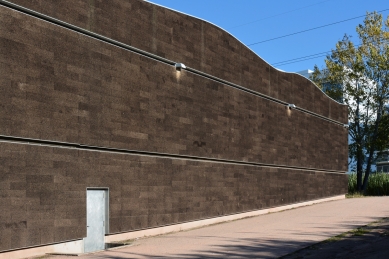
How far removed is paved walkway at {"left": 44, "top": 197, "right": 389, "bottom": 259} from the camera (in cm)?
1462

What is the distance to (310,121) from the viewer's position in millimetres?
30641

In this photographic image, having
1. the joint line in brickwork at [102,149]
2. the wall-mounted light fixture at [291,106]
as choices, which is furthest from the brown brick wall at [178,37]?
the joint line in brickwork at [102,149]

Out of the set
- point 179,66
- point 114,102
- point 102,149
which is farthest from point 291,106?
point 102,149

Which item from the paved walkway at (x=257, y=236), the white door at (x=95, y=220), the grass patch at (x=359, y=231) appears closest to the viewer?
the paved walkway at (x=257, y=236)

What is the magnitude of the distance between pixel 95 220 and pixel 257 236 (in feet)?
16.9

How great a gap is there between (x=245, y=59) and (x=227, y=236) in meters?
9.24

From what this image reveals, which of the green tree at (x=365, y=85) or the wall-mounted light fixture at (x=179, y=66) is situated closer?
the wall-mounted light fixture at (x=179, y=66)

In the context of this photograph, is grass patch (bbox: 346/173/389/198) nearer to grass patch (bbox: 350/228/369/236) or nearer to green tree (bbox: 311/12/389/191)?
green tree (bbox: 311/12/389/191)

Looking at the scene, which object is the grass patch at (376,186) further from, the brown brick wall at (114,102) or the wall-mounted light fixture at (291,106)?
the brown brick wall at (114,102)

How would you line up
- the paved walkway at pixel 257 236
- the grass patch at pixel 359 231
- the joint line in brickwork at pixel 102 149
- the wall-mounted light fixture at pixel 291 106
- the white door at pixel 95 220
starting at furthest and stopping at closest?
1. the wall-mounted light fixture at pixel 291 106
2. the grass patch at pixel 359 231
3. the white door at pixel 95 220
4. the paved walkway at pixel 257 236
5. the joint line in brickwork at pixel 102 149

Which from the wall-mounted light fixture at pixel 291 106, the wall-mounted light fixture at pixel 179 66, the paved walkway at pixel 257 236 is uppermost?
the wall-mounted light fixture at pixel 179 66

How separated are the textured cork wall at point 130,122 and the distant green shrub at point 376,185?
1843cm

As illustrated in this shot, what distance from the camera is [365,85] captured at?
43094 millimetres

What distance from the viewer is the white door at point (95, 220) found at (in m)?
16.1
